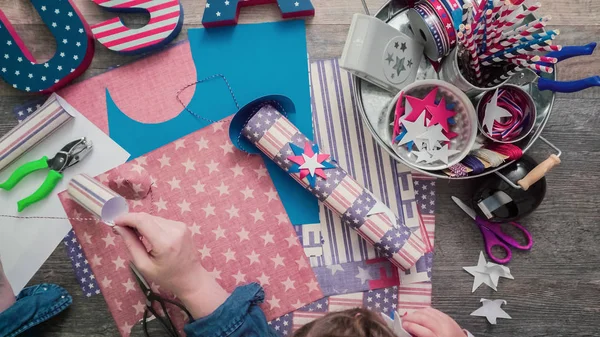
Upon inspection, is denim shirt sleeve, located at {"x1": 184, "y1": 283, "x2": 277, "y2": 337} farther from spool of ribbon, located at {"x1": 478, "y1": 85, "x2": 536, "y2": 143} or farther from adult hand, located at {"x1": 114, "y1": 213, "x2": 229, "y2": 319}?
spool of ribbon, located at {"x1": 478, "y1": 85, "x2": 536, "y2": 143}

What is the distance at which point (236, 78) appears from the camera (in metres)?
0.77

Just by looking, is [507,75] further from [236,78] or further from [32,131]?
[32,131]

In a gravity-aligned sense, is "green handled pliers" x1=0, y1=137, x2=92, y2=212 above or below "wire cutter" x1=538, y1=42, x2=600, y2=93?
below

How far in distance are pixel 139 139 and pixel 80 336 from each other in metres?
0.36

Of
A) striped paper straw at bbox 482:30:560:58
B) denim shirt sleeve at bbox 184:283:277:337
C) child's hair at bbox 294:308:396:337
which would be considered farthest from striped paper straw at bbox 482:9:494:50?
denim shirt sleeve at bbox 184:283:277:337

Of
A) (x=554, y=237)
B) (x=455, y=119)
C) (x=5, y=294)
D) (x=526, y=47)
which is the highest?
(x=526, y=47)

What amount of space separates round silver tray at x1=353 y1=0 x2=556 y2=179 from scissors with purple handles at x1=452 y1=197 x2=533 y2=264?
0.32 feet

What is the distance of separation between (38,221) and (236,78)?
42 centimetres

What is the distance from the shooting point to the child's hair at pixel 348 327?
502mm

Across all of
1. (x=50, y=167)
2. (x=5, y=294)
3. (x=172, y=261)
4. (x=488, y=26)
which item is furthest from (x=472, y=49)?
(x=5, y=294)

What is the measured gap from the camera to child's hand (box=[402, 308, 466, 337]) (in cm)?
63

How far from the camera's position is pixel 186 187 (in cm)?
77

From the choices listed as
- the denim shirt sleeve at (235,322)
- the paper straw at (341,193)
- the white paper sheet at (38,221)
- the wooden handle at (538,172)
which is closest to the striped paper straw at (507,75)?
the wooden handle at (538,172)

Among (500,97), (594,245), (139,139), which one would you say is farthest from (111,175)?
(594,245)
